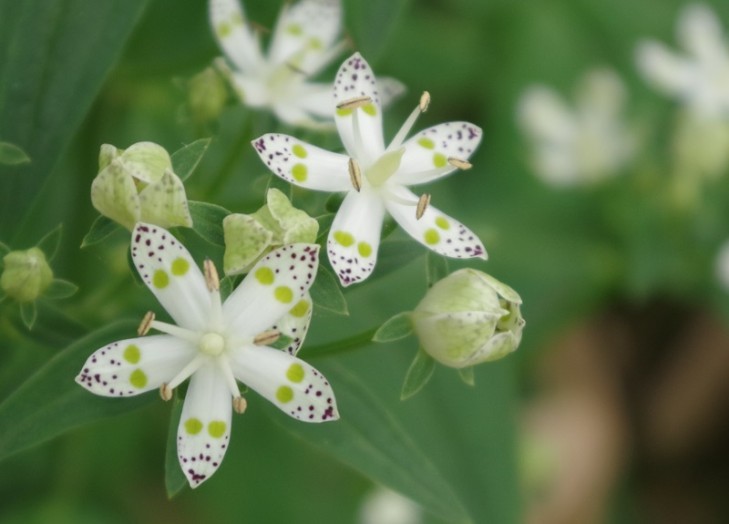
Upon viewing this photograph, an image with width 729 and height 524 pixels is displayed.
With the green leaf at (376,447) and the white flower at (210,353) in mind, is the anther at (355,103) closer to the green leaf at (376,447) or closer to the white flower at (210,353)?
the white flower at (210,353)

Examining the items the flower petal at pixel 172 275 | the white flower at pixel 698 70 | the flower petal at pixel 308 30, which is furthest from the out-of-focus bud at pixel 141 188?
the white flower at pixel 698 70

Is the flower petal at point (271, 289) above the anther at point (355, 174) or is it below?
below

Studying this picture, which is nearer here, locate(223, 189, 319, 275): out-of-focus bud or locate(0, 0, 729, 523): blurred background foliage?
locate(223, 189, 319, 275): out-of-focus bud

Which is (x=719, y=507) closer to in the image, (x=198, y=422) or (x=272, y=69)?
(x=272, y=69)

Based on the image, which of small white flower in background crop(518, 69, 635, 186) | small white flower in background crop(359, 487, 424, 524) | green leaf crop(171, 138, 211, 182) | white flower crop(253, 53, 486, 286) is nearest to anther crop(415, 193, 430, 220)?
white flower crop(253, 53, 486, 286)

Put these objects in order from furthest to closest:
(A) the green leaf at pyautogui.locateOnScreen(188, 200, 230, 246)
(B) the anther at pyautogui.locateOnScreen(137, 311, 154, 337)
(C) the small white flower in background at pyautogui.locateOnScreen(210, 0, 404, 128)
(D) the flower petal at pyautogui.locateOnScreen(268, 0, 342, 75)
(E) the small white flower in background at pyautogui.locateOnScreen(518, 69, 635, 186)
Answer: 1. (E) the small white flower in background at pyautogui.locateOnScreen(518, 69, 635, 186)
2. (D) the flower petal at pyautogui.locateOnScreen(268, 0, 342, 75)
3. (C) the small white flower in background at pyautogui.locateOnScreen(210, 0, 404, 128)
4. (A) the green leaf at pyautogui.locateOnScreen(188, 200, 230, 246)
5. (B) the anther at pyautogui.locateOnScreen(137, 311, 154, 337)

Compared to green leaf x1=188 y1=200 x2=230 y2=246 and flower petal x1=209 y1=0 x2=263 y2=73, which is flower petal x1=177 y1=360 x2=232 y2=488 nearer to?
green leaf x1=188 y1=200 x2=230 y2=246

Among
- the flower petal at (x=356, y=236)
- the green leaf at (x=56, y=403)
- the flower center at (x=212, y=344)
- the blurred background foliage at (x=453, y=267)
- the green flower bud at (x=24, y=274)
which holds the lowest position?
the blurred background foliage at (x=453, y=267)
